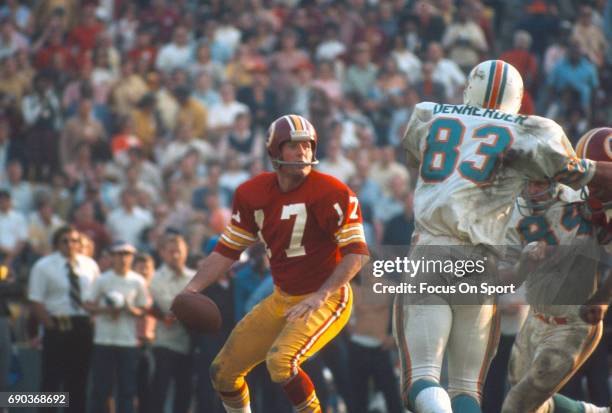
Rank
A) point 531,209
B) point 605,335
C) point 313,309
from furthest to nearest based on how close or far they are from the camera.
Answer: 1. point 605,335
2. point 531,209
3. point 313,309

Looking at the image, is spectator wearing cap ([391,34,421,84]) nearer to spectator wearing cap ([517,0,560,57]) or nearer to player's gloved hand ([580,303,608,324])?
spectator wearing cap ([517,0,560,57])

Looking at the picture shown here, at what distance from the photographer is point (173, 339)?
1118cm

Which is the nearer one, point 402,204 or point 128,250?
point 128,250

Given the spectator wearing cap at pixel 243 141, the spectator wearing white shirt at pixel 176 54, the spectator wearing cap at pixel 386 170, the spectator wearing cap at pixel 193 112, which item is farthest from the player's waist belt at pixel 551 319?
the spectator wearing white shirt at pixel 176 54

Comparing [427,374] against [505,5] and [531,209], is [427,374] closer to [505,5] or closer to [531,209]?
[531,209]

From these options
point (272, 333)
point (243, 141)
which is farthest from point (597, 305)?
point (243, 141)

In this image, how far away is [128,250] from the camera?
37.0 ft

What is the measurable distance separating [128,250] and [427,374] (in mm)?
5119

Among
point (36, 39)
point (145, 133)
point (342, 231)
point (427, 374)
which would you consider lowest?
point (427, 374)

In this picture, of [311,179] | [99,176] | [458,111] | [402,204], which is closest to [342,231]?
Result: [311,179]

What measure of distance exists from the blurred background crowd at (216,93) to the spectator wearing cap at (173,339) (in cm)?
65

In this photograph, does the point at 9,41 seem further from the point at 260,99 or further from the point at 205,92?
the point at 260,99

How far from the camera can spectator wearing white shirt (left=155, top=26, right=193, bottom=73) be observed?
1683 cm

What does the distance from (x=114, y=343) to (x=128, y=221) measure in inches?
116
